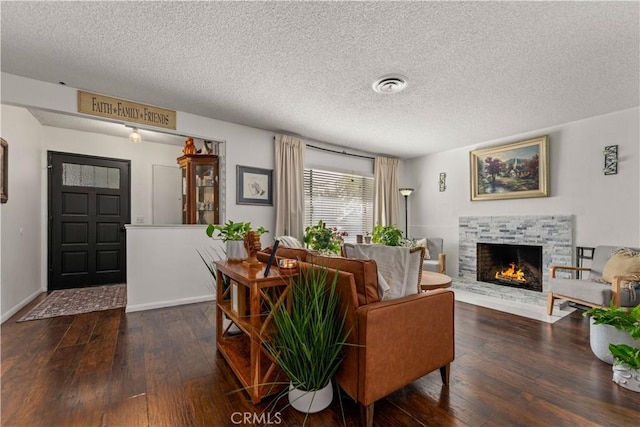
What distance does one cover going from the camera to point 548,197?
13.5 ft

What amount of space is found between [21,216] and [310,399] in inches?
166

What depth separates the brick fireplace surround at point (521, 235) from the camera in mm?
3928

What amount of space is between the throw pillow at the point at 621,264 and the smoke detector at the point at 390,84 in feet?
9.44

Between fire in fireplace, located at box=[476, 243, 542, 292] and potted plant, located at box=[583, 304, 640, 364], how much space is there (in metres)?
2.37

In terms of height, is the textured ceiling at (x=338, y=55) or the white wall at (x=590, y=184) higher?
the textured ceiling at (x=338, y=55)

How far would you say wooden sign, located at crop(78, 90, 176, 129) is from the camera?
2973 mm

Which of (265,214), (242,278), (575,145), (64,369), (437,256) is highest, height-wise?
(575,145)

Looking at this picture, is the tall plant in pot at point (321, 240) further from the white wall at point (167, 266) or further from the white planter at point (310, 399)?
the white wall at point (167, 266)

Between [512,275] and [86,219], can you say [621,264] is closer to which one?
[512,275]

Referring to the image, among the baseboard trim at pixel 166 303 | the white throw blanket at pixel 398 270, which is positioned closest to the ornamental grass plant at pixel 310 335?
the white throw blanket at pixel 398 270

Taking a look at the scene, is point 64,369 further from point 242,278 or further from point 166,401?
point 242,278

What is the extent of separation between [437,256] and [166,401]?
465 cm

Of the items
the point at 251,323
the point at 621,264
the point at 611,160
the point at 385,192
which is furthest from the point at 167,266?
the point at 611,160

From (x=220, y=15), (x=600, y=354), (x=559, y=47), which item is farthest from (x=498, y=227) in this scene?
(x=220, y=15)
